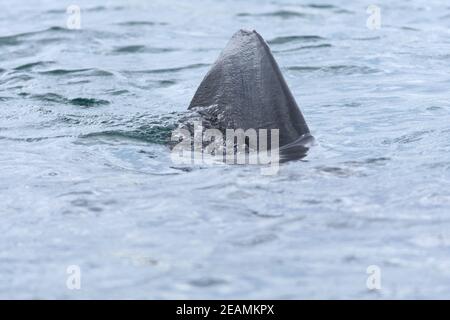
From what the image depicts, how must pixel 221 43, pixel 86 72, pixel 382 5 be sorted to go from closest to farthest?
pixel 86 72, pixel 221 43, pixel 382 5

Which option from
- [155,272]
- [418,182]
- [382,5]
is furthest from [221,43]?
[155,272]

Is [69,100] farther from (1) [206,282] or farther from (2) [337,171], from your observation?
(1) [206,282]

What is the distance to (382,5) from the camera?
1744 centimetres

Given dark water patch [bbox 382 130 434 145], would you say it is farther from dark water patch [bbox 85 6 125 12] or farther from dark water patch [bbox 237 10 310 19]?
dark water patch [bbox 85 6 125 12]

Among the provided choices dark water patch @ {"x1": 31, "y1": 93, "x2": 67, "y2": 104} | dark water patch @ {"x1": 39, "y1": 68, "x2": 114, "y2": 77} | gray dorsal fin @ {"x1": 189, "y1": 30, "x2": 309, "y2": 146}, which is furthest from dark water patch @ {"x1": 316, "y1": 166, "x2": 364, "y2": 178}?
dark water patch @ {"x1": 39, "y1": 68, "x2": 114, "y2": 77}

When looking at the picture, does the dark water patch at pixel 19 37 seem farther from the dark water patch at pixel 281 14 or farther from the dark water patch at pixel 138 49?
the dark water patch at pixel 281 14

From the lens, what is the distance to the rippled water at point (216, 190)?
550cm

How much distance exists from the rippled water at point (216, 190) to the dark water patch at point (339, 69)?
0.13 ft

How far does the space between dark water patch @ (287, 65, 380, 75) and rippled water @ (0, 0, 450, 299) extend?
0.13 feet

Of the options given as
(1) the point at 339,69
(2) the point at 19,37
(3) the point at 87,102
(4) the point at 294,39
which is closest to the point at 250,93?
(3) the point at 87,102

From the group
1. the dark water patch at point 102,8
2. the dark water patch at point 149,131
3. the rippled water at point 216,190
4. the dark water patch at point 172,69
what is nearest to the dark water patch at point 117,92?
the rippled water at point 216,190

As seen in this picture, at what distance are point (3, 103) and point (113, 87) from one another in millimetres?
1420

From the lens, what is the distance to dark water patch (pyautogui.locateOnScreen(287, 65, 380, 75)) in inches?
480
